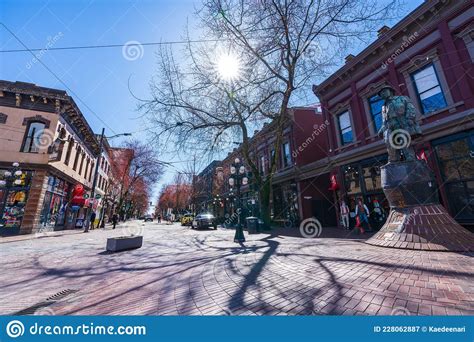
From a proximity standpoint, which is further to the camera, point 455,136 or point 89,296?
point 455,136

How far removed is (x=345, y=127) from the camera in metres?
14.1

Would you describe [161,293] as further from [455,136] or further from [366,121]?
[366,121]

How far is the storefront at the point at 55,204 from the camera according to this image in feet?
48.2

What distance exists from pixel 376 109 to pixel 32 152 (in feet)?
74.0

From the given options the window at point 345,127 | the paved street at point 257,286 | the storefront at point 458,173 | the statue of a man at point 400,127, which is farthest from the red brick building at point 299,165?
the paved street at point 257,286

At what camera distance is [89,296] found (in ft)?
10.9

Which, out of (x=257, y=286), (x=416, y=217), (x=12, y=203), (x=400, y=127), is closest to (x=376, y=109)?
(x=400, y=127)

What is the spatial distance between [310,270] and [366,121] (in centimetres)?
1181

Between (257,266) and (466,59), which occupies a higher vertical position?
(466,59)

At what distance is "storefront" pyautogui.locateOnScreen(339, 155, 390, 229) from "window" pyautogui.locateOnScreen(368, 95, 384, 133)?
6.85ft

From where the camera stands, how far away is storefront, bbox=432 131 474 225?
8.34m

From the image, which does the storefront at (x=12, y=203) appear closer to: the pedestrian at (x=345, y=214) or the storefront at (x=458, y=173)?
the pedestrian at (x=345, y=214)

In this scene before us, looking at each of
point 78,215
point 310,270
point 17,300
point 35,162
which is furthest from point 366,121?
point 78,215

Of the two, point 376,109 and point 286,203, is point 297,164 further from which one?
point 376,109
